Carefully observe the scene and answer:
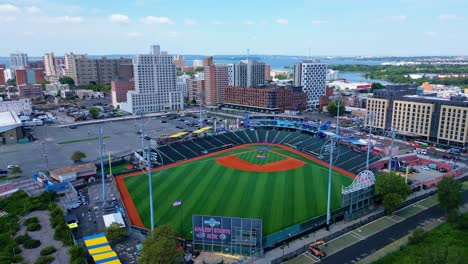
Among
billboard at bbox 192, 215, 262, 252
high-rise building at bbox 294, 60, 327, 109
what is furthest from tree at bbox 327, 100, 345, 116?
billboard at bbox 192, 215, 262, 252

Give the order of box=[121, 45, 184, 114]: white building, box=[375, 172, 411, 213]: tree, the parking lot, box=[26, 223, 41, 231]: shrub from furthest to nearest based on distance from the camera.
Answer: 1. box=[121, 45, 184, 114]: white building
2. the parking lot
3. box=[375, 172, 411, 213]: tree
4. box=[26, 223, 41, 231]: shrub

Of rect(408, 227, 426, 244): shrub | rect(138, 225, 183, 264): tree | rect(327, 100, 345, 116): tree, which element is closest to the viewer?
rect(138, 225, 183, 264): tree

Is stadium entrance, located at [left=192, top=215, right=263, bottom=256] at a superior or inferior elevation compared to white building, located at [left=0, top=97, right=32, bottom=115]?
inferior

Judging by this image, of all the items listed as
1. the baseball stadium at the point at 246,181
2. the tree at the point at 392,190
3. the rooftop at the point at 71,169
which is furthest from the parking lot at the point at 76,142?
the tree at the point at 392,190

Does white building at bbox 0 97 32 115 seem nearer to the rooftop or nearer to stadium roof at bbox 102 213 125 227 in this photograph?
the rooftop

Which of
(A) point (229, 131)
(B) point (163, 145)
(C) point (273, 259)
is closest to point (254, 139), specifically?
(A) point (229, 131)

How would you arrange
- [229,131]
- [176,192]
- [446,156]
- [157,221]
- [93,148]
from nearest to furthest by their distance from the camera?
[157,221], [176,192], [446,156], [93,148], [229,131]

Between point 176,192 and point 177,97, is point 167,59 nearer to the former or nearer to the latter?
point 177,97
